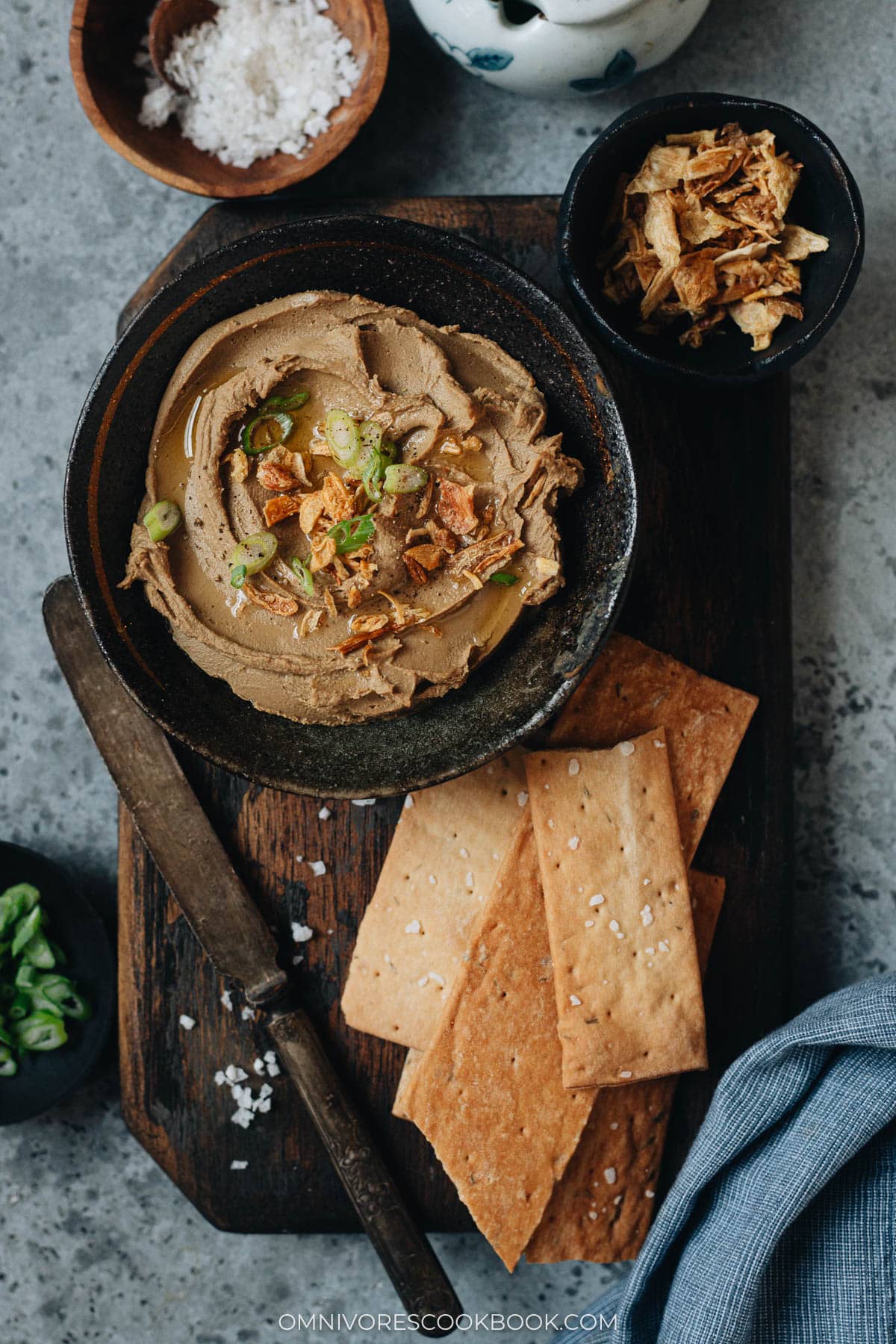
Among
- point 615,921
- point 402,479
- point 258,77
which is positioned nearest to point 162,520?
point 402,479

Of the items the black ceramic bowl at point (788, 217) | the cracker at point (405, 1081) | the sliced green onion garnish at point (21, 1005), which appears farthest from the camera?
the sliced green onion garnish at point (21, 1005)

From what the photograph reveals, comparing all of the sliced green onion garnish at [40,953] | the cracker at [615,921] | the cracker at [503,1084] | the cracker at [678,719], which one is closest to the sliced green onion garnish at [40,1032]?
the sliced green onion garnish at [40,953]

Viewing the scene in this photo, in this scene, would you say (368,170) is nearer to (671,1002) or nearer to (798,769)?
(798,769)

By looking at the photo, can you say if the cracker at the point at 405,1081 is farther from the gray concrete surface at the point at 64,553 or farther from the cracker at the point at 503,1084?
the gray concrete surface at the point at 64,553

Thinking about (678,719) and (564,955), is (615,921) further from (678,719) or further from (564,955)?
(678,719)

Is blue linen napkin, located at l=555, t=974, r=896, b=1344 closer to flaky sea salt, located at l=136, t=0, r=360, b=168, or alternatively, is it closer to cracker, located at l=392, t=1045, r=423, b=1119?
cracker, located at l=392, t=1045, r=423, b=1119

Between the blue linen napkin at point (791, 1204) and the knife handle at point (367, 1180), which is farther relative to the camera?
the knife handle at point (367, 1180)

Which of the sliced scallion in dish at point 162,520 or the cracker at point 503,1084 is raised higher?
the sliced scallion in dish at point 162,520

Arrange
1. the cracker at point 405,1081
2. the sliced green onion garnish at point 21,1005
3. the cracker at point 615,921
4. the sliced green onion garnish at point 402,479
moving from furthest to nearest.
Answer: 1. the sliced green onion garnish at point 21,1005
2. the cracker at point 405,1081
3. the cracker at point 615,921
4. the sliced green onion garnish at point 402,479
